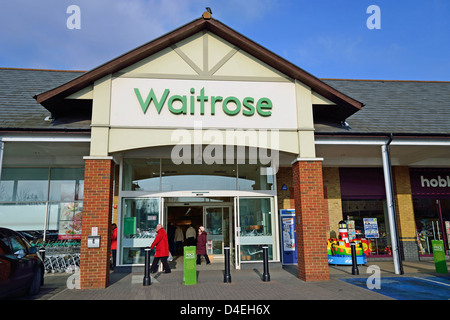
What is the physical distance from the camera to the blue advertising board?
12.7 meters

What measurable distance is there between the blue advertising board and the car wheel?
815cm

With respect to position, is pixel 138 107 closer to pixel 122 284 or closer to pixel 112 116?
pixel 112 116

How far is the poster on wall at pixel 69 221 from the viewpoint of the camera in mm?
12898

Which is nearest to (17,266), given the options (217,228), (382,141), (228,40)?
(217,228)

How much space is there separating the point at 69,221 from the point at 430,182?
15.6 meters

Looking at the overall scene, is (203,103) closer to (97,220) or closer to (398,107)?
(97,220)

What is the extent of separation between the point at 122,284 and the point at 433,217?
44.4 ft

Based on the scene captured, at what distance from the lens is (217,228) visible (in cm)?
1398

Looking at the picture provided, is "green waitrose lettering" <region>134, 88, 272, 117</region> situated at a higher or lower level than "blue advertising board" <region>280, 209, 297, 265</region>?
higher

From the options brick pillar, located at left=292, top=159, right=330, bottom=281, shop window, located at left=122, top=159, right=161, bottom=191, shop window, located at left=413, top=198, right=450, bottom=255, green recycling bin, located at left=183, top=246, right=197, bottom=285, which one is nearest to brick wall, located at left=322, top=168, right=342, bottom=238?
shop window, located at left=413, top=198, right=450, bottom=255

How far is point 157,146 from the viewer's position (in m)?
9.61

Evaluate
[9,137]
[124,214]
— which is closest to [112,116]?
[9,137]

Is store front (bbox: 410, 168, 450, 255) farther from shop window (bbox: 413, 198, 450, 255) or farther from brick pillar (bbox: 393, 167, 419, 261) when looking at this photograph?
brick pillar (bbox: 393, 167, 419, 261)
